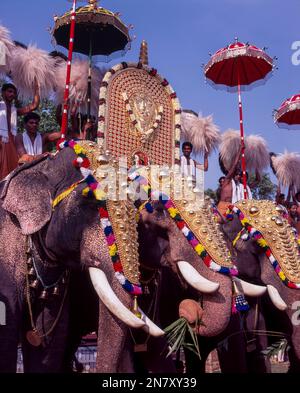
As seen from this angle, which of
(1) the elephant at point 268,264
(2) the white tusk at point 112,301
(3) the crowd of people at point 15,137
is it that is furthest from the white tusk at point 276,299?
(3) the crowd of people at point 15,137

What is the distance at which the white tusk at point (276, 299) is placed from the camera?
16.6 ft

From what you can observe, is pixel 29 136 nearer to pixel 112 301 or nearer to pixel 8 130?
pixel 8 130

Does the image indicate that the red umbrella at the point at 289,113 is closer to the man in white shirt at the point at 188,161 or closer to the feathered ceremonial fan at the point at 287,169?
the feathered ceremonial fan at the point at 287,169

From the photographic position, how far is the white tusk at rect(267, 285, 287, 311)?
5.06 meters

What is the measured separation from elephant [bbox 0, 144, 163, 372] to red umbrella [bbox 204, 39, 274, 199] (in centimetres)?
500

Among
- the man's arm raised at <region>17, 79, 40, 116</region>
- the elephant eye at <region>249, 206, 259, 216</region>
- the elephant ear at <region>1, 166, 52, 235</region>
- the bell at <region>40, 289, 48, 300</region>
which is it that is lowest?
the bell at <region>40, 289, 48, 300</region>

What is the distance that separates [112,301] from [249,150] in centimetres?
641

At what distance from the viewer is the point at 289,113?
1012cm

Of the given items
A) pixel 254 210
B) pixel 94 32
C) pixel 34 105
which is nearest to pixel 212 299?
pixel 254 210

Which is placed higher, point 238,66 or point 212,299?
point 238,66

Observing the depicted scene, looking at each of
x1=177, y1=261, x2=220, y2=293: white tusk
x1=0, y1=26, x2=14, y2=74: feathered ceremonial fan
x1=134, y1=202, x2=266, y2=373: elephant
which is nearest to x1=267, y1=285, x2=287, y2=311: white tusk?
x1=134, y1=202, x2=266, y2=373: elephant

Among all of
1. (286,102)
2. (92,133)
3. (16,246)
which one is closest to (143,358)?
→ (16,246)

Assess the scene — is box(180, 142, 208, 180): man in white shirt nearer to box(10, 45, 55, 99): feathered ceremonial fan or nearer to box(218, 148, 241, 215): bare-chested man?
box(218, 148, 241, 215): bare-chested man

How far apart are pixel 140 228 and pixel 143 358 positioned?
120 cm
